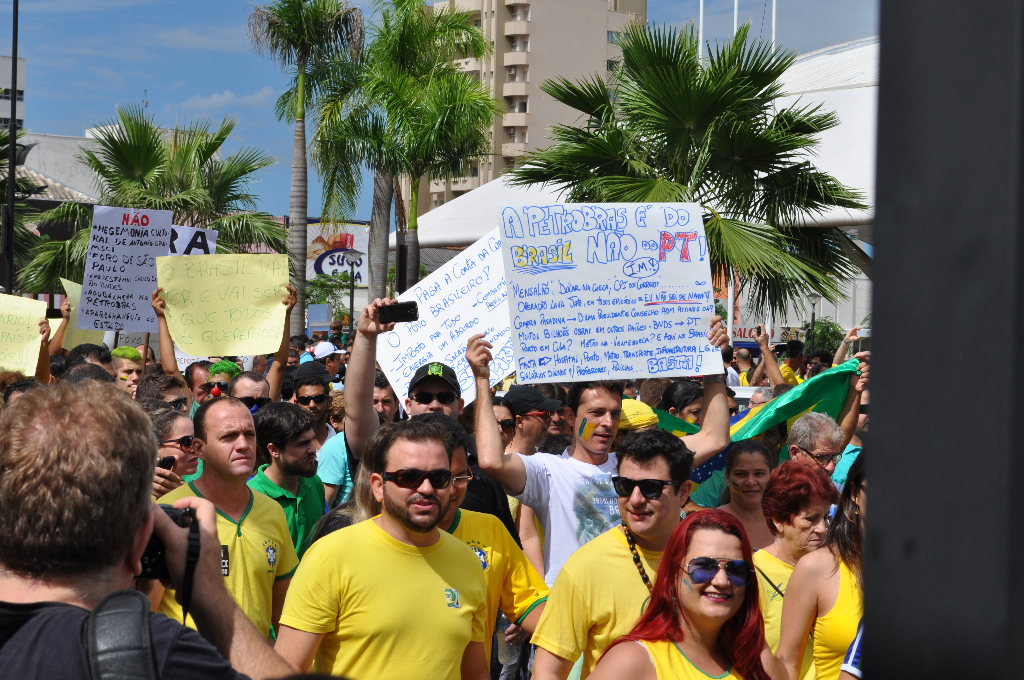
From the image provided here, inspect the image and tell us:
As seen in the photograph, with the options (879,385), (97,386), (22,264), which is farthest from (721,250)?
(22,264)

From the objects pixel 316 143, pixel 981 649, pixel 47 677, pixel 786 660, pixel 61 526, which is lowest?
pixel 786 660

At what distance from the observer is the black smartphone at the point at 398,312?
4.82 metres

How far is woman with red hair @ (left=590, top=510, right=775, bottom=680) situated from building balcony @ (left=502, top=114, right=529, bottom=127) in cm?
7118

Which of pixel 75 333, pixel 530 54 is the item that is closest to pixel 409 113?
pixel 75 333

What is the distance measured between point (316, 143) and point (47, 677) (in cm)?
2211

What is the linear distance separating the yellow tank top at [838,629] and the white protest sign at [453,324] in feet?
8.57

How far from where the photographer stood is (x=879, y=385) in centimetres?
69

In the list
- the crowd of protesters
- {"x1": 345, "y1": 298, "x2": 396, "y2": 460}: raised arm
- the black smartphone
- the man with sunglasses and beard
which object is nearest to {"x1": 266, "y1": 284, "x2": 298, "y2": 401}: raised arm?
the crowd of protesters

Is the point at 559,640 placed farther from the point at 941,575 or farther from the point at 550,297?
the point at 941,575

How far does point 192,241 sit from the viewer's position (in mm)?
9688

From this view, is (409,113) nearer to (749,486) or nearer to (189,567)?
(749,486)

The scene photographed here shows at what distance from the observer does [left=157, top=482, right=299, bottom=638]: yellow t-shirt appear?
3773 millimetres

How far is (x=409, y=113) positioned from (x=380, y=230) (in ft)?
14.5

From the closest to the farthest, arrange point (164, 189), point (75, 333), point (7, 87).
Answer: point (75, 333), point (164, 189), point (7, 87)
